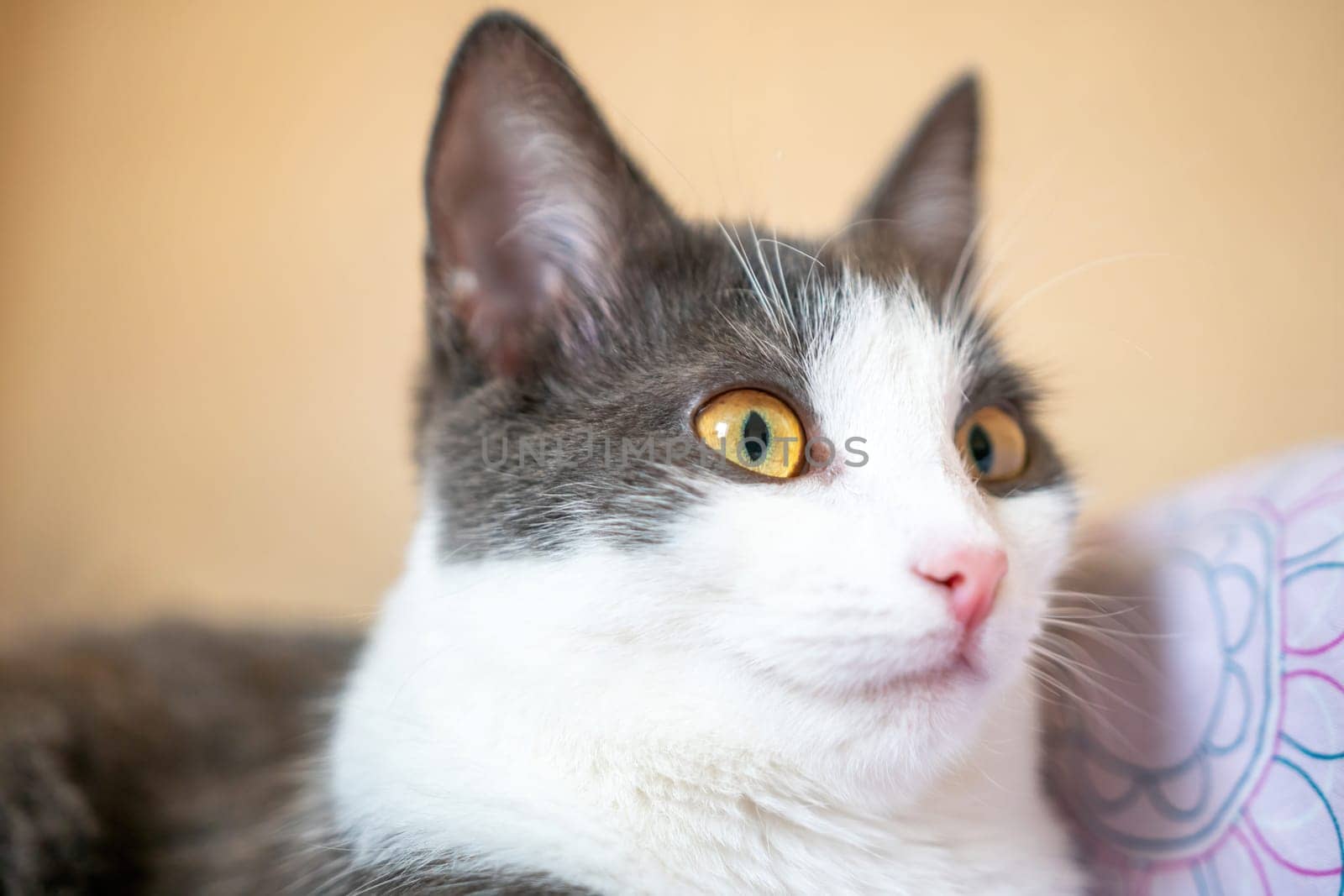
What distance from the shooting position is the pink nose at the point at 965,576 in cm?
65

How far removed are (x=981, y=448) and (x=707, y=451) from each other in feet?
1.10

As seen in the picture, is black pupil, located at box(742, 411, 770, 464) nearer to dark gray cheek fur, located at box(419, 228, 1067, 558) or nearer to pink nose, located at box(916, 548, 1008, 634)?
dark gray cheek fur, located at box(419, 228, 1067, 558)

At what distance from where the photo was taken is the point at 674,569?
0.72m


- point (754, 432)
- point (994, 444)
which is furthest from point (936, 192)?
point (754, 432)

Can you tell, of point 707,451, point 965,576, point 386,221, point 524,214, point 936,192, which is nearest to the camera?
point 965,576

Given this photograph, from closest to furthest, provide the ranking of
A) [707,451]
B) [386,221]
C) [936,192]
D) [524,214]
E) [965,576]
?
[965,576] < [707,451] < [524,214] < [936,192] < [386,221]

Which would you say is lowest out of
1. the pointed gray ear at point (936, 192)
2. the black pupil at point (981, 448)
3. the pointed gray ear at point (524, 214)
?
the black pupil at point (981, 448)

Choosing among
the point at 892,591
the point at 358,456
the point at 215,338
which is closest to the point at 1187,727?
the point at 892,591

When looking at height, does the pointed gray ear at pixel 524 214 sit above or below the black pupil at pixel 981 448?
above

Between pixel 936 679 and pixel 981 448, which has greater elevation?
pixel 981 448

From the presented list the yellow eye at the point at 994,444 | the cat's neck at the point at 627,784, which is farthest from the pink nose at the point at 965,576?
the yellow eye at the point at 994,444

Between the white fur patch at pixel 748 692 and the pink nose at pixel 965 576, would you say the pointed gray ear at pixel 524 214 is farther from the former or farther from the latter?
the pink nose at pixel 965 576

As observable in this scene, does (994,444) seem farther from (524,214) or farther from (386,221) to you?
(386,221)

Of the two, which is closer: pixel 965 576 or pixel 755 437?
pixel 965 576
